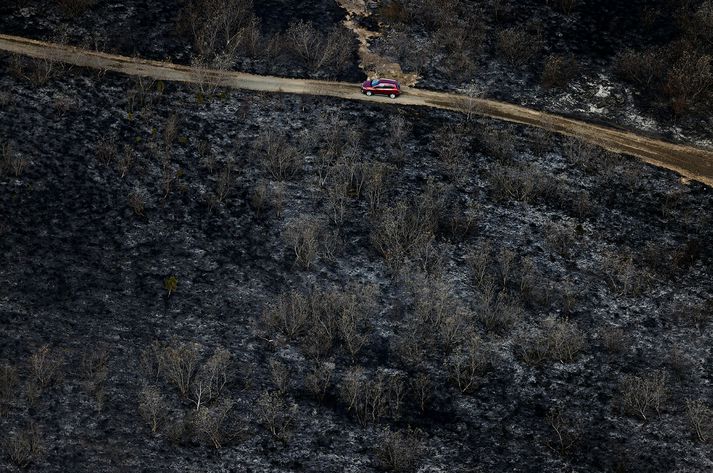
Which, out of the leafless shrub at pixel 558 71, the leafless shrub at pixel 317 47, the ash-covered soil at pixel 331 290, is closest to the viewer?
the ash-covered soil at pixel 331 290

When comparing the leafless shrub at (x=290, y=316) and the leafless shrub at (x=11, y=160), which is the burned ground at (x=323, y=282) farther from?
the leafless shrub at (x=11, y=160)

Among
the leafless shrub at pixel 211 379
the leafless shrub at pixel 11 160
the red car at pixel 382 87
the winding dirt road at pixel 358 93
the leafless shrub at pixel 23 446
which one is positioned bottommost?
the leafless shrub at pixel 23 446

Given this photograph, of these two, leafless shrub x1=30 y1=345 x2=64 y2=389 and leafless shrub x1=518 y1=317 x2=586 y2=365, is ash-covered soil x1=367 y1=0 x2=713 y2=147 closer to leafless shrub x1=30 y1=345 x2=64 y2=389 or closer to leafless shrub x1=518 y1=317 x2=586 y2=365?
leafless shrub x1=518 y1=317 x2=586 y2=365

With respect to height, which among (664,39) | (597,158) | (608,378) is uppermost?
(664,39)

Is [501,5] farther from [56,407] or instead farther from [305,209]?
[56,407]

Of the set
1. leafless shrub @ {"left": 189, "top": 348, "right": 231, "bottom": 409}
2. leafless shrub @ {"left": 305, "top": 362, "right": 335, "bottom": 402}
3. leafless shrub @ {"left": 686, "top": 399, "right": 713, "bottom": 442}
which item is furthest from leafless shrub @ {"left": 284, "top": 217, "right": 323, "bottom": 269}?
leafless shrub @ {"left": 686, "top": 399, "right": 713, "bottom": 442}

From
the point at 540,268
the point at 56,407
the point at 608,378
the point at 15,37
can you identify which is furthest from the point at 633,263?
the point at 15,37

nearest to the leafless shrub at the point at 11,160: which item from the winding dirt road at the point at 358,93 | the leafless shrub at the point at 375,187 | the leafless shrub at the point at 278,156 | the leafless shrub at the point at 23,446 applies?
the winding dirt road at the point at 358,93
